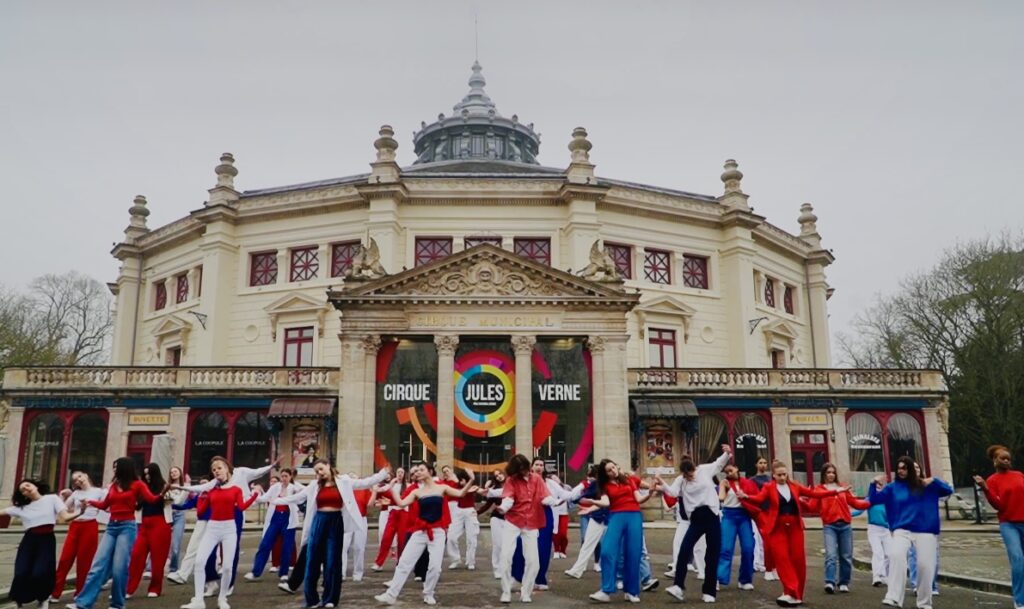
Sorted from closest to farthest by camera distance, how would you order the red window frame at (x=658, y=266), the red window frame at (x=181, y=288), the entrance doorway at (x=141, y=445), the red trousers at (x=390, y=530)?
1. the red trousers at (x=390, y=530)
2. the entrance doorway at (x=141, y=445)
3. the red window frame at (x=658, y=266)
4. the red window frame at (x=181, y=288)

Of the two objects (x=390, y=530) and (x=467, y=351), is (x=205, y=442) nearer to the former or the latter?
(x=467, y=351)

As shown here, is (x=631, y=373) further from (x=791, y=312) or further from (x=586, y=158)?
(x=791, y=312)

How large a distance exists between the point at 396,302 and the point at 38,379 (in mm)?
15924

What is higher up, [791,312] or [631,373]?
[791,312]

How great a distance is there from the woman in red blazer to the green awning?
67.5 feet

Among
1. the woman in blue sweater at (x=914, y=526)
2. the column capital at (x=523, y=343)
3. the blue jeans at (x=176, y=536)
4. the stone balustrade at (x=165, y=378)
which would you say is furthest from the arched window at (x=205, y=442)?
the woman in blue sweater at (x=914, y=526)

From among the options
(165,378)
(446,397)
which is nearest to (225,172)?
(165,378)

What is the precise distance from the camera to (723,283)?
4444 centimetres

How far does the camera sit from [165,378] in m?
35.0

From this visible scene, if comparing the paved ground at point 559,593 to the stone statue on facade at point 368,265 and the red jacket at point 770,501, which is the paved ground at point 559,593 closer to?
the red jacket at point 770,501

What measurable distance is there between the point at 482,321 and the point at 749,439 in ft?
42.3

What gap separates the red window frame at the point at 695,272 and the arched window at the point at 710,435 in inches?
402

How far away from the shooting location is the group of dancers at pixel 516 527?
35.8 feet

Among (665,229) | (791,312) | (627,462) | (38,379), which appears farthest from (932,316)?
(38,379)
